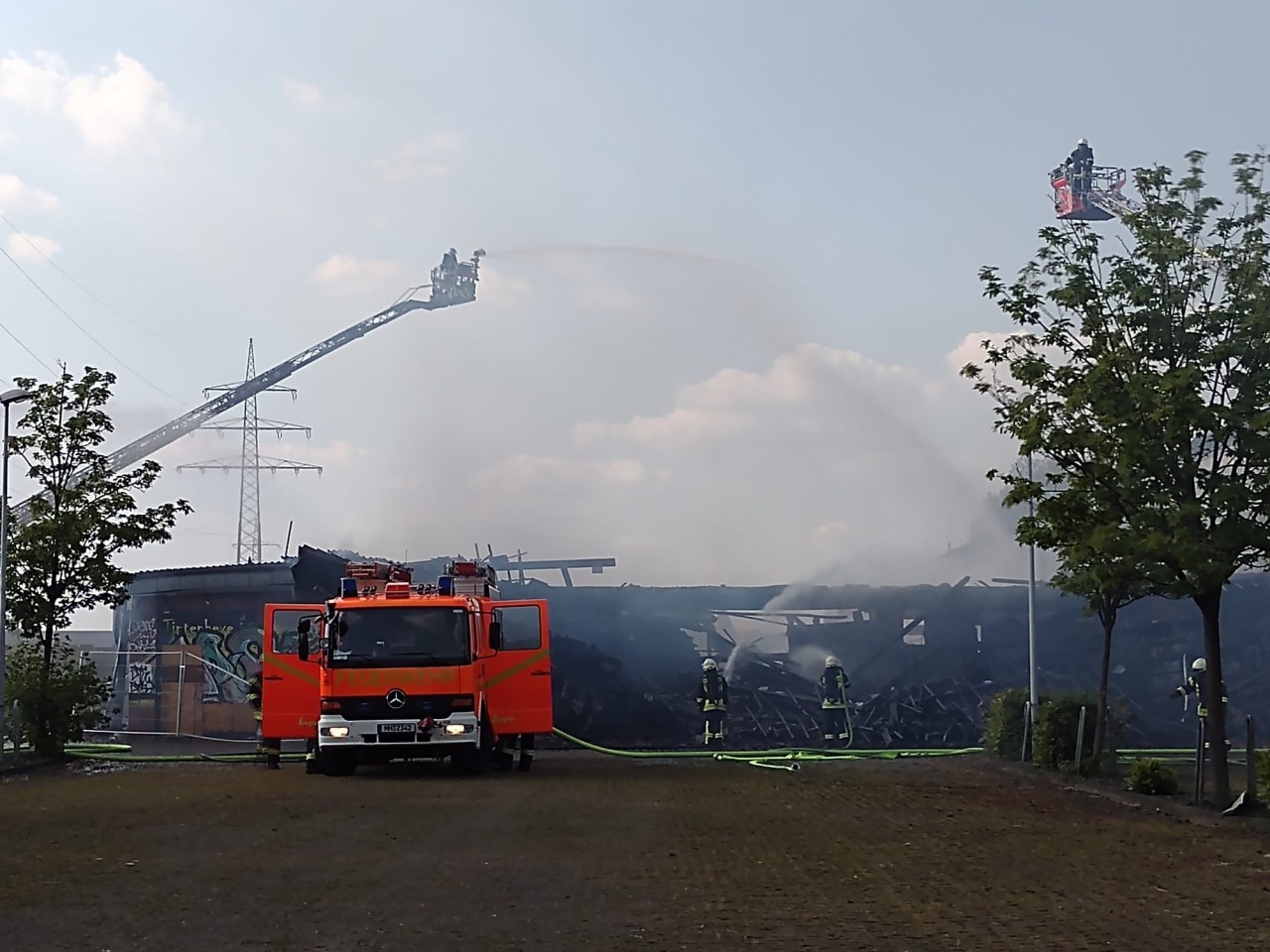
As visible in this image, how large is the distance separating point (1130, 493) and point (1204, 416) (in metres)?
1.41

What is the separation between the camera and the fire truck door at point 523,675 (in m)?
25.1

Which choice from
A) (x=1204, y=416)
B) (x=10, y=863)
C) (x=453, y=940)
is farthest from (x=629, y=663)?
(x=453, y=940)

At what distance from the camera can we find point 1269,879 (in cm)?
1216

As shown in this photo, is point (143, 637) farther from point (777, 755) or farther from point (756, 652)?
point (777, 755)

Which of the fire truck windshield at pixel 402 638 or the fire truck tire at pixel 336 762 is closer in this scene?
the fire truck windshield at pixel 402 638

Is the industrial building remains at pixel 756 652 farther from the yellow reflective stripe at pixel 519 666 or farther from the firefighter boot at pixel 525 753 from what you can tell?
the yellow reflective stripe at pixel 519 666

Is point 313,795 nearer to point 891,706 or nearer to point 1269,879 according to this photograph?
point 1269,879

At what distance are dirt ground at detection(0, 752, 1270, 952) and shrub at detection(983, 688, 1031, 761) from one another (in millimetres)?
8730

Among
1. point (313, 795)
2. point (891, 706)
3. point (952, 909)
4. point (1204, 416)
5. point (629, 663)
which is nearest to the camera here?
point (952, 909)

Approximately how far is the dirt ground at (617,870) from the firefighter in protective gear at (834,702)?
1607 centimetres

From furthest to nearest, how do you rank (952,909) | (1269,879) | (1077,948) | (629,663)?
(629,663)
(1269,879)
(952,909)
(1077,948)

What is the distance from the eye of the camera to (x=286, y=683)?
25453 mm

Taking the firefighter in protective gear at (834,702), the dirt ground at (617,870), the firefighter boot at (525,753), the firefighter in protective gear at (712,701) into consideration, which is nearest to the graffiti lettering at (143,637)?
the firefighter in protective gear at (712,701)

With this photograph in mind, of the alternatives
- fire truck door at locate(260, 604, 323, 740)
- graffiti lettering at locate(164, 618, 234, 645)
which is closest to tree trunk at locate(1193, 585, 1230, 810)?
fire truck door at locate(260, 604, 323, 740)
